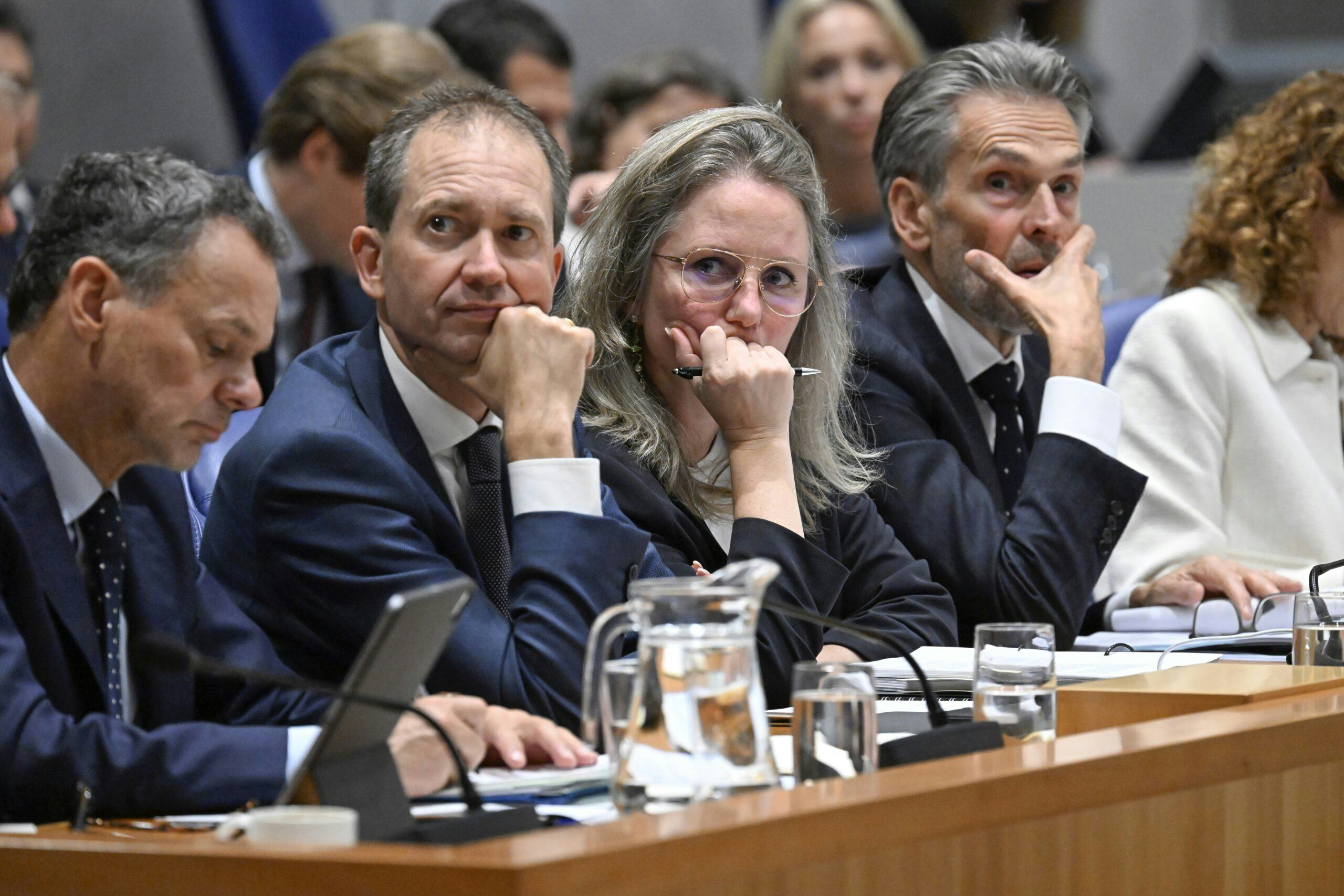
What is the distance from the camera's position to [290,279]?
3.74 meters

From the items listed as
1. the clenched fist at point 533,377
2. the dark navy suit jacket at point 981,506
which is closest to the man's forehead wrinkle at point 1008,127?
the dark navy suit jacket at point 981,506

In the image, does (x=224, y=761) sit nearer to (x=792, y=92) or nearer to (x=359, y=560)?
(x=359, y=560)

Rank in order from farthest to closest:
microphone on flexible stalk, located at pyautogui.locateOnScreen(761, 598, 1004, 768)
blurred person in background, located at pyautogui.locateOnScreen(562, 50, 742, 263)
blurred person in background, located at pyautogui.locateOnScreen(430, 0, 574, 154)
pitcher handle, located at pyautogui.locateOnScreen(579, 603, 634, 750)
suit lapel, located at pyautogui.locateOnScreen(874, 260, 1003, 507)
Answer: blurred person in background, located at pyautogui.locateOnScreen(562, 50, 742, 263)
blurred person in background, located at pyautogui.locateOnScreen(430, 0, 574, 154)
suit lapel, located at pyautogui.locateOnScreen(874, 260, 1003, 507)
microphone on flexible stalk, located at pyautogui.locateOnScreen(761, 598, 1004, 768)
pitcher handle, located at pyautogui.locateOnScreen(579, 603, 634, 750)

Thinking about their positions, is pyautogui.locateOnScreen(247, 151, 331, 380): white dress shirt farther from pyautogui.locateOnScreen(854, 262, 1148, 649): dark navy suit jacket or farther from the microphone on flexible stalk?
the microphone on flexible stalk

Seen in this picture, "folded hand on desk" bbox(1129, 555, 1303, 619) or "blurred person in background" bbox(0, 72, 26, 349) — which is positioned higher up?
"blurred person in background" bbox(0, 72, 26, 349)

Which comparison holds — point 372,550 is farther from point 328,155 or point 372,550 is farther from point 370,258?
point 328,155

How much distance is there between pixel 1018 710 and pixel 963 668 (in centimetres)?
35

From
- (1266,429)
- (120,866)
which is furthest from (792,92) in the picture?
(120,866)

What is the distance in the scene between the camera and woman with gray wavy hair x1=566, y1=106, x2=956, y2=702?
2.15 metres

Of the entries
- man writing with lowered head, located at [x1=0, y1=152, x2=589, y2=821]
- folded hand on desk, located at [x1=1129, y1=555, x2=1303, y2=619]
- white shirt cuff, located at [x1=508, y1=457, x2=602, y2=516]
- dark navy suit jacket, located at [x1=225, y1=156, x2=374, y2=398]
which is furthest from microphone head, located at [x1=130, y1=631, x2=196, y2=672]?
dark navy suit jacket, located at [x1=225, y1=156, x2=374, y2=398]

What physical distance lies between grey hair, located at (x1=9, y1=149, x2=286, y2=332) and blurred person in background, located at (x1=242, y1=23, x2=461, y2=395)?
6.04ft

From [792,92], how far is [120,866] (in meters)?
3.85

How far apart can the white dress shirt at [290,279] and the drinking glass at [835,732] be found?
8.28ft

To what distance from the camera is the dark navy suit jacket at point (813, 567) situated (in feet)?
6.56
